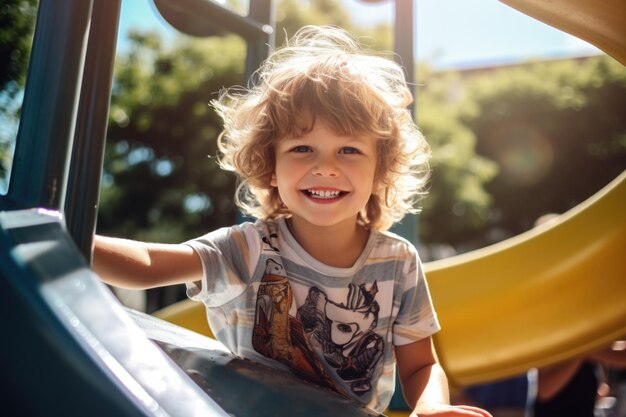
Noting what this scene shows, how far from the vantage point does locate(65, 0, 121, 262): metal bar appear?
1.97 ft

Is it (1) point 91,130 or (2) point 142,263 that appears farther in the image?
(2) point 142,263

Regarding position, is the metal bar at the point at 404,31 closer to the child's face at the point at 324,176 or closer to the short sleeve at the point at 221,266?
the child's face at the point at 324,176

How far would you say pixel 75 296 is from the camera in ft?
1.64

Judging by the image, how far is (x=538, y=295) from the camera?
5.32 feet

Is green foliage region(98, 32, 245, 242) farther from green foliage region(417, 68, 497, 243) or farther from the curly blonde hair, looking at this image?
the curly blonde hair

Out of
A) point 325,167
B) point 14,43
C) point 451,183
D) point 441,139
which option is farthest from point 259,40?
point 441,139

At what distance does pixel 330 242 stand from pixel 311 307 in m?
0.12

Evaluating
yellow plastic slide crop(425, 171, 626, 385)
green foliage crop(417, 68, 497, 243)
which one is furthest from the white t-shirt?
green foliage crop(417, 68, 497, 243)

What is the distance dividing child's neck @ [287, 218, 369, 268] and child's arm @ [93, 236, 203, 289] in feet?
0.64

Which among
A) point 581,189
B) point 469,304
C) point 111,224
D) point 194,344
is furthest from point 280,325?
point 581,189

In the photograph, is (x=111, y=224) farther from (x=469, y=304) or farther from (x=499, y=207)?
(x=469, y=304)

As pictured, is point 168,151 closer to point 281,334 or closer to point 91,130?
→ point 281,334

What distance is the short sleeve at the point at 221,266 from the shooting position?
0.88 metres

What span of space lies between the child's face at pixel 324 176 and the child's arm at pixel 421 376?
0.21 metres
